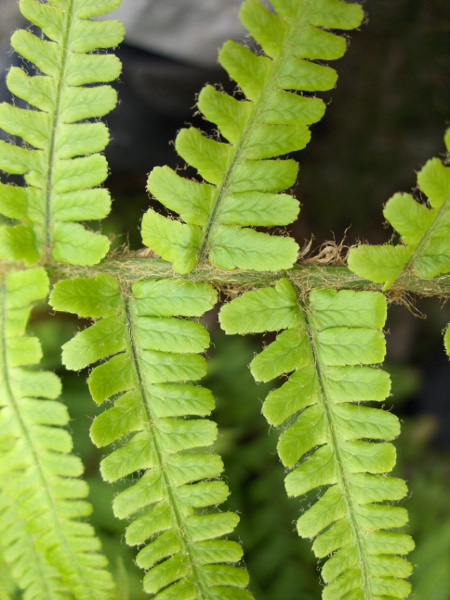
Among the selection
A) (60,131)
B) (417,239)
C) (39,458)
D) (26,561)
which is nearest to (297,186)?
(417,239)

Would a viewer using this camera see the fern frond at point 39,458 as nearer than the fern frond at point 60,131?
No

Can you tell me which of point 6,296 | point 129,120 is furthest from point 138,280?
point 129,120

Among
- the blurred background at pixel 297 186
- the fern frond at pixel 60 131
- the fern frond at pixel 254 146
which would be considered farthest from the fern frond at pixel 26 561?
the fern frond at pixel 254 146

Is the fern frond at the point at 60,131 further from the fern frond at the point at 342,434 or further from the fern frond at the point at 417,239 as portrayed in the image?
the fern frond at the point at 417,239

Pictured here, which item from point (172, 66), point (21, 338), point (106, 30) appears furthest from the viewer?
point (172, 66)

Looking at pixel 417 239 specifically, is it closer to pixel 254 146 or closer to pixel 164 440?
pixel 254 146

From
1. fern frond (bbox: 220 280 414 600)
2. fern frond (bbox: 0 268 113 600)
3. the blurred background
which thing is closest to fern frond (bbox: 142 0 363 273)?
fern frond (bbox: 220 280 414 600)

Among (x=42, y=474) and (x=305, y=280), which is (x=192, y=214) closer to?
(x=305, y=280)

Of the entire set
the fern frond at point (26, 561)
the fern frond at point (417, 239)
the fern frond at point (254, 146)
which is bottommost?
the fern frond at point (26, 561)
